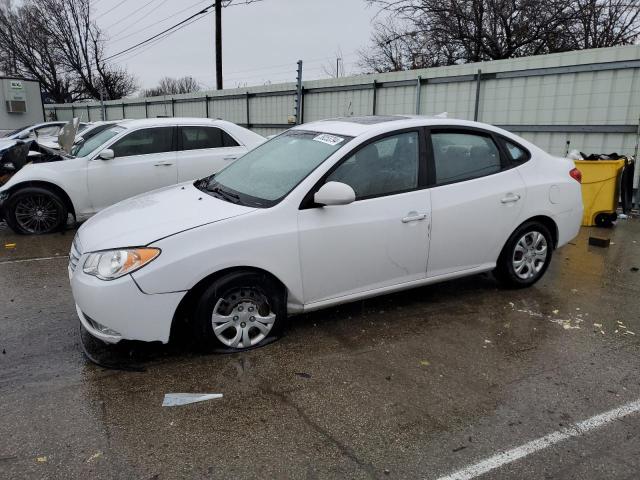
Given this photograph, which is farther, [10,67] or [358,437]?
[10,67]

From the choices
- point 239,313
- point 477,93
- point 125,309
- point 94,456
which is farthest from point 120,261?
point 477,93

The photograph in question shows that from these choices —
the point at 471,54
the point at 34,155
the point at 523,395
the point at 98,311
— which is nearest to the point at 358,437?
the point at 523,395

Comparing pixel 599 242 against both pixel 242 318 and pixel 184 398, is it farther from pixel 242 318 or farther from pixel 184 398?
pixel 184 398

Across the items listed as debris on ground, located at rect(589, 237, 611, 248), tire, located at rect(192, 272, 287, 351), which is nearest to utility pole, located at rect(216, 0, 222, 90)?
debris on ground, located at rect(589, 237, 611, 248)

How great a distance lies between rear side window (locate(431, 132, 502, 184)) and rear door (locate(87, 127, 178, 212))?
4.67m

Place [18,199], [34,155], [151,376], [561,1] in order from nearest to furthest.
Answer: [151,376]
[18,199]
[34,155]
[561,1]

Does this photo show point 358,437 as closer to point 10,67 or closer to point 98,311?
point 98,311

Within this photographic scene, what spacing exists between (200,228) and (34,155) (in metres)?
6.53

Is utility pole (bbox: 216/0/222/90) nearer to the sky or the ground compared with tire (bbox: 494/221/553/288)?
nearer to the sky

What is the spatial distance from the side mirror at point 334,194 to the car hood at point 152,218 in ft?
1.59

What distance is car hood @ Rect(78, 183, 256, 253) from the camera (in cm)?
338

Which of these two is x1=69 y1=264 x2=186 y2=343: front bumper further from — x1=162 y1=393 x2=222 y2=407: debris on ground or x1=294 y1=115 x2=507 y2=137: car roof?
x1=294 y1=115 x2=507 y2=137: car roof

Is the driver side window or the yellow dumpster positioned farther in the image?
the yellow dumpster

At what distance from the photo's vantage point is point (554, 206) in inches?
194
